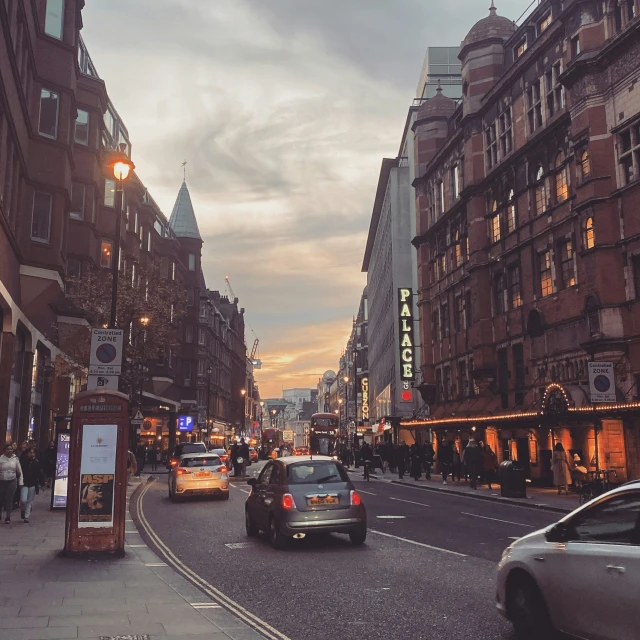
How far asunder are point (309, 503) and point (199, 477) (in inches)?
444

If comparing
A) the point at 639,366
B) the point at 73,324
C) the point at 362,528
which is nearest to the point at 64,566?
the point at 362,528

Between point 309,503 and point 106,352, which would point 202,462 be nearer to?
point 106,352

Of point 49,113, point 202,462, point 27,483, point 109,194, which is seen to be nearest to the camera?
point 27,483

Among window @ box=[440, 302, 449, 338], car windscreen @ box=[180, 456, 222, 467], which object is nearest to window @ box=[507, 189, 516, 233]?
window @ box=[440, 302, 449, 338]

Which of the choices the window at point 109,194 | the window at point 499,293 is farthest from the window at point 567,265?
the window at point 109,194

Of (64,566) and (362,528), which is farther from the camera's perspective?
(362,528)

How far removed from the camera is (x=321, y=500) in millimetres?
12750

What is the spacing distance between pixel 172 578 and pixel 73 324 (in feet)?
77.0

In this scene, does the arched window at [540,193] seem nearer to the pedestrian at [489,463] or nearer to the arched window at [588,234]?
the arched window at [588,234]

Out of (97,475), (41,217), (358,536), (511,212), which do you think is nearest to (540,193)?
(511,212)

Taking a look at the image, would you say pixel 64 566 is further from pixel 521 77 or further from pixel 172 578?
pixel 521 77

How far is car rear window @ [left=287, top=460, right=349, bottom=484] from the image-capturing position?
1311cm

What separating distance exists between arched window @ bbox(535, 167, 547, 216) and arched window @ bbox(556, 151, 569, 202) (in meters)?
1.10

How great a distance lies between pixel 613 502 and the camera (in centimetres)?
586
